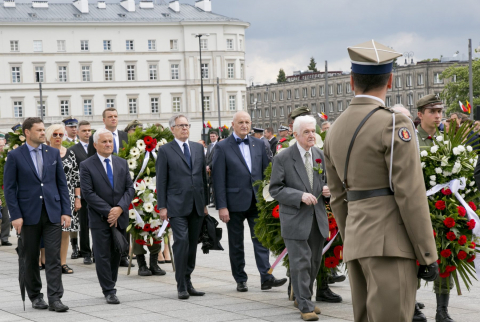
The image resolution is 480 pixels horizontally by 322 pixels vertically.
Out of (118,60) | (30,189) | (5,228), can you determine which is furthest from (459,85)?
(30,189)

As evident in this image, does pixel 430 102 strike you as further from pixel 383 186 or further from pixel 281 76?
pixel 281 76

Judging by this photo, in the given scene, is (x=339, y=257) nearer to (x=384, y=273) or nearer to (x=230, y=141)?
(x=230, y=141)

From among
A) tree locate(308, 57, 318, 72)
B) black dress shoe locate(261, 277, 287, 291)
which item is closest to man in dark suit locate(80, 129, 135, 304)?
black dress shoe locate(261, 277, 287, 291)

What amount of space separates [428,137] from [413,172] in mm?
3837

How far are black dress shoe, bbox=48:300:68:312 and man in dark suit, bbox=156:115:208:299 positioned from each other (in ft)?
4.69

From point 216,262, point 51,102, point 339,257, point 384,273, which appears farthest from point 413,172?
point 51,102

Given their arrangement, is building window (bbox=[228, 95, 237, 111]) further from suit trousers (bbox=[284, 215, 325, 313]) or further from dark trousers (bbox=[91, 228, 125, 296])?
Answer: suit trousers (bbox=[284, 215, 325, 313])

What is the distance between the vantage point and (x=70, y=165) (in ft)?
41.0

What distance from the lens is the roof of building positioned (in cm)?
9575

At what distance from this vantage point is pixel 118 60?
101 m

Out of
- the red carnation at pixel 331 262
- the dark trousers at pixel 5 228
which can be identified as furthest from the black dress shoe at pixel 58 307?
the dark trousers at pixel 5 228

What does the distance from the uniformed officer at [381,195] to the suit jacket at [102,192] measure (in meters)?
5.26

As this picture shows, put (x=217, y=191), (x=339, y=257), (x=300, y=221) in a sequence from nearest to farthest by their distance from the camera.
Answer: (x=300, y=221)
(x=339, y=257)
(x=217, y=191)

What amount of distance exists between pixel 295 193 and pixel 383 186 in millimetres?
3576
